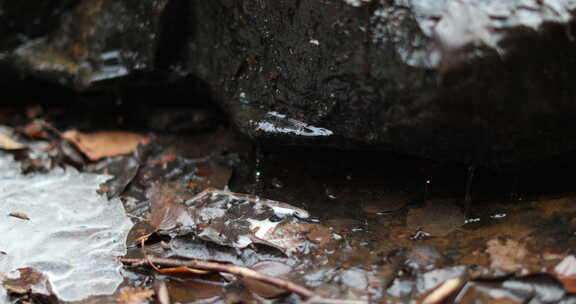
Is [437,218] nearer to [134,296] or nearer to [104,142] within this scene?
[134,296]

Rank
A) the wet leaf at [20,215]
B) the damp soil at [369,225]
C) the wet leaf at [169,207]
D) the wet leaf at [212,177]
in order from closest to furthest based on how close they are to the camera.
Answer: the damp soil at [369,225] < the wet leaf at [169,207] < the wet leaf at [20,215] < the wet leaf at [212,177]

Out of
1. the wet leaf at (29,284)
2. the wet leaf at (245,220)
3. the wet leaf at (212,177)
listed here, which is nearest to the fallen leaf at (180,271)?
the wet leaf at (245,220)

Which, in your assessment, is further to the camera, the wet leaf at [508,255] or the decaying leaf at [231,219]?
the decaying leaf at [231,219]

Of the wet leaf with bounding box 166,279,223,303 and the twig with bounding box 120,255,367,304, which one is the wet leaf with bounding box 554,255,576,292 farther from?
the wet leaf with bounding box 166,279,223,303

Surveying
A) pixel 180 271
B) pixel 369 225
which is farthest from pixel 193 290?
pixel 369 225

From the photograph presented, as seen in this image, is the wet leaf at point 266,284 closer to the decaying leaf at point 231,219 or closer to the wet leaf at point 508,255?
the decaying leaf at point 231,219

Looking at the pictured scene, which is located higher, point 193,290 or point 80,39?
point 80,39
